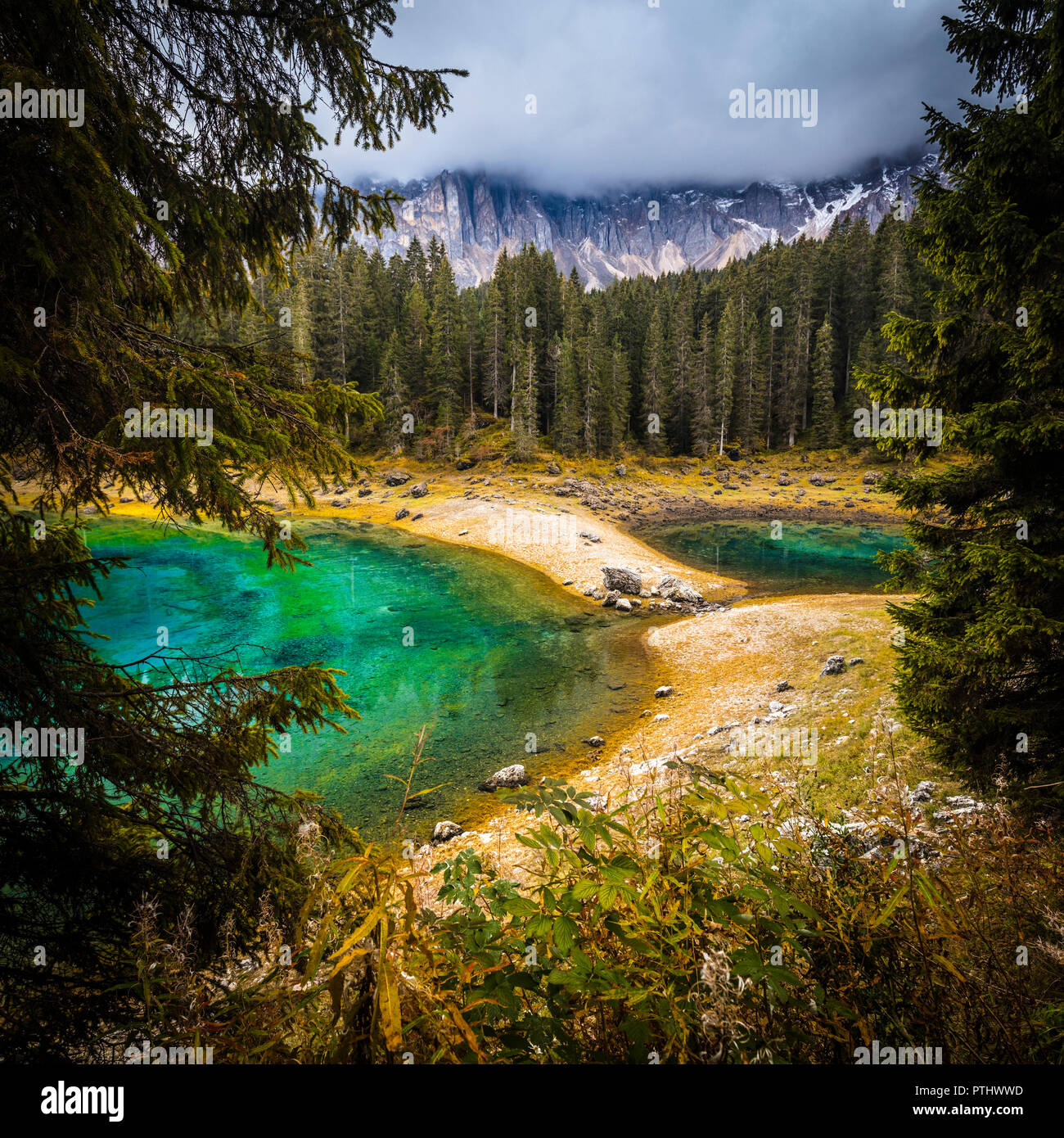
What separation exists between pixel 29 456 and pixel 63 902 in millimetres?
2433

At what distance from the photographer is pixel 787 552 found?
30.4 meters

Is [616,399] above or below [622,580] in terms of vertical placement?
above

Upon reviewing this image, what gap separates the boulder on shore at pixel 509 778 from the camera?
931 centimetres

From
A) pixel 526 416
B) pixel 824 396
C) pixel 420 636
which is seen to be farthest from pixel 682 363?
pixel 420 636

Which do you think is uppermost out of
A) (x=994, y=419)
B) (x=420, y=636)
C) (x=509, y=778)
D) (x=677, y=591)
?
(x=994, y=419)

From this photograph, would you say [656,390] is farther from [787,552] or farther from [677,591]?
[677,591]

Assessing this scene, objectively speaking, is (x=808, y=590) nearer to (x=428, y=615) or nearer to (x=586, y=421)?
(x=428, y=615)

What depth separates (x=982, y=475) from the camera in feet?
17.7

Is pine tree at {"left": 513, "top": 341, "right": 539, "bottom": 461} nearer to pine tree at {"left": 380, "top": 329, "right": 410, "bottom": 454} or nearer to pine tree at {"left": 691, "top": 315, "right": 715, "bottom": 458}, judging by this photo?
pine tree at {"left": 380, "top": 329, "right": 410, "bottom": 454}

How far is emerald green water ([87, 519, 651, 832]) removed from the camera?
10.4m

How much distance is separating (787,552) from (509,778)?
26832mm

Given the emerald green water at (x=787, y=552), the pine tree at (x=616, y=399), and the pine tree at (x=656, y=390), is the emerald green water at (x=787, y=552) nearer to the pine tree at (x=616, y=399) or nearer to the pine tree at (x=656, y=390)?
the pine tree at (x=616, y=399)

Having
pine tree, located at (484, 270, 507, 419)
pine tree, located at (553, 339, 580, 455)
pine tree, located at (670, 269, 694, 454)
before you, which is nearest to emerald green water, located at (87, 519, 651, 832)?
pine tree, located at (553, 339, 580, 455)

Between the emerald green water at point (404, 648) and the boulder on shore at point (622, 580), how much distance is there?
2.19 meters
